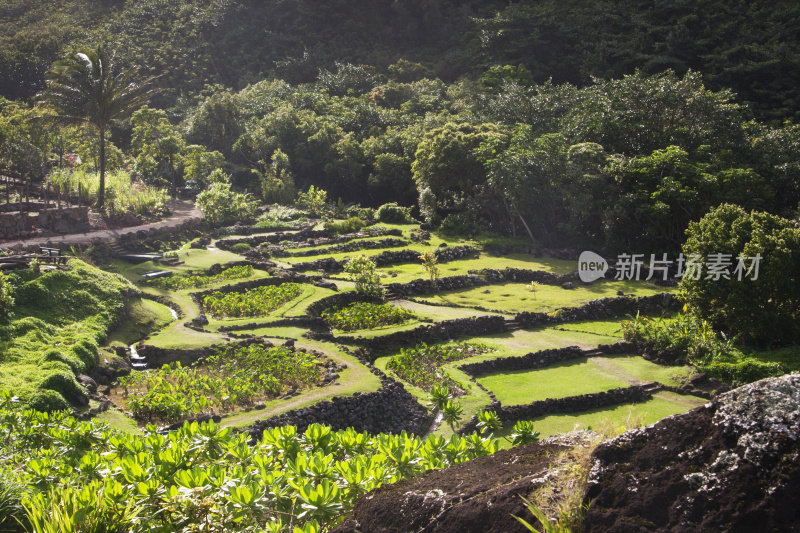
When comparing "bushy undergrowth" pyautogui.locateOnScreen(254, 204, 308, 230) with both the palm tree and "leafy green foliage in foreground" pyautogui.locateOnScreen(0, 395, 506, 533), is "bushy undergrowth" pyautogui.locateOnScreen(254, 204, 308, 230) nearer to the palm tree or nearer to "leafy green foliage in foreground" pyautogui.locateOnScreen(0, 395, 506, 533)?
the palm tree

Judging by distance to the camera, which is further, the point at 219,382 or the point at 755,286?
the point at 755,286

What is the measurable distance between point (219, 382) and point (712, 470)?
49.4 feet

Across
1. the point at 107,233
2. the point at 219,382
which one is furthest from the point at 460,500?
the point at 107,233

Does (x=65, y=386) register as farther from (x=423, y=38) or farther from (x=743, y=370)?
(x=423, y=38)

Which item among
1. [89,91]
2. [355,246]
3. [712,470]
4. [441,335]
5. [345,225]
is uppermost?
[89,91]

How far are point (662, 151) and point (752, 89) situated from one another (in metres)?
20.1

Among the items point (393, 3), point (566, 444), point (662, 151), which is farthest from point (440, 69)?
point (566, 444)

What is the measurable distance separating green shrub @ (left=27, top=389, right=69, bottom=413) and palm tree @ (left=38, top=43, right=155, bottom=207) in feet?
84.3

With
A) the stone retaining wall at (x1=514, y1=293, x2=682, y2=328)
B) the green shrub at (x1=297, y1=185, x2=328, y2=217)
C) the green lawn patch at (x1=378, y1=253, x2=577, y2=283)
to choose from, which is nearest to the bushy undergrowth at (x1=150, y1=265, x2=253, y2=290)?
the green lawn patch at (x1=378, y1=253, x2=577, y2=283)

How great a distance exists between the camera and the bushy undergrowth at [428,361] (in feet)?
63.1

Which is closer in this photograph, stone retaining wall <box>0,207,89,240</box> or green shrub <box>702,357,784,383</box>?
green shrub <box>702,357,784,383</box>

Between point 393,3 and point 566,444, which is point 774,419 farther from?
point 393,3

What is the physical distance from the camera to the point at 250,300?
1006 inches

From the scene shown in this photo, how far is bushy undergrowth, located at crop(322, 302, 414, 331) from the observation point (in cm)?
2367
